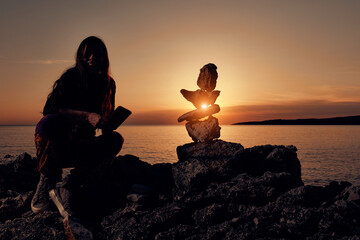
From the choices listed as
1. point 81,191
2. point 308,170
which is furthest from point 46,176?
point 308,170

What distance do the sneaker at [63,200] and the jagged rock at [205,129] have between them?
161 inches

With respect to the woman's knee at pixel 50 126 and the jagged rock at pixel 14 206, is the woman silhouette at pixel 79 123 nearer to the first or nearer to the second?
the woman's knee at pixel 50 126

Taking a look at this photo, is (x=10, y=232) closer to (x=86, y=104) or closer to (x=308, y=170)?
(x=86, y=104)

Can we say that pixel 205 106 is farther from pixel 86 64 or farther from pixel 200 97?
pixel 86 64

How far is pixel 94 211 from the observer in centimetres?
604

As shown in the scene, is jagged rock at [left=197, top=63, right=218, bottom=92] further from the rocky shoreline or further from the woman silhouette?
the woman silhouette

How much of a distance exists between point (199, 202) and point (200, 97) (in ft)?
10.3

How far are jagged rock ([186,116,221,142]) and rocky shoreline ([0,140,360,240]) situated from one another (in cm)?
44

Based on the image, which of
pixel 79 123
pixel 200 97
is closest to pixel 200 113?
pixel 200 97

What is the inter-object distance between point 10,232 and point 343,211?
6068 millimetres

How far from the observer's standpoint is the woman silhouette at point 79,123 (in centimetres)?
501

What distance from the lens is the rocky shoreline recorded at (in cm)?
543

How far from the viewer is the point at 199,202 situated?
6344 millimetres

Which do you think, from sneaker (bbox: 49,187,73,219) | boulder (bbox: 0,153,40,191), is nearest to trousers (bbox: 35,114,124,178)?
sneaker (bbox: 49,187,73,219)
